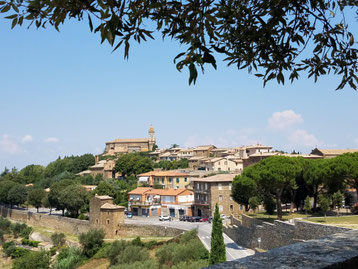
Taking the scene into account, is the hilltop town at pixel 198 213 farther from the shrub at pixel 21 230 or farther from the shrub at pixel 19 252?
the shrub at pixel 21 230

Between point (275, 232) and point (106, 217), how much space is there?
68.1ft

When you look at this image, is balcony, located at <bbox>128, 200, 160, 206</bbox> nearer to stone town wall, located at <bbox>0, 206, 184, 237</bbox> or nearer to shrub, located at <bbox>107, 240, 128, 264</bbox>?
stone town wall, located at <bbox>0, 206, 184, 237</bbox>

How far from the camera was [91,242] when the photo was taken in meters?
34.5

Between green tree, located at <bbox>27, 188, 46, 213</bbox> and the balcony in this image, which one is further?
green tree, located at <bbox>27, 188, 46, 213</bbox>

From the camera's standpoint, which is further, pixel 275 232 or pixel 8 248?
pixel 8 248

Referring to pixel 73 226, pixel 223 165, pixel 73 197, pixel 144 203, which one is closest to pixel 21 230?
pixel 73 197

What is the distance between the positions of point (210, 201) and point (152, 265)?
2196 centimetres

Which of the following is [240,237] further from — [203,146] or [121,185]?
[203,146]

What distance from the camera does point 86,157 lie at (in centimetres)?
10762

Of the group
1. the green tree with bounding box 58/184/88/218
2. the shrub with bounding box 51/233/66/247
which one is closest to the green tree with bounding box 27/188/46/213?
the green tree with bounding box 58/184/88/218

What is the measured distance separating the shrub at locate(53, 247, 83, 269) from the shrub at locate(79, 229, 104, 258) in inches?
30.5

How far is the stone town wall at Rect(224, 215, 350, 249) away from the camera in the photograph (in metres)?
18.2

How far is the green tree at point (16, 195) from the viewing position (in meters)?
63.7

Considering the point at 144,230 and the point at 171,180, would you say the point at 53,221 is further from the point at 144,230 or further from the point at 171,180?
A: the point at 171,180
